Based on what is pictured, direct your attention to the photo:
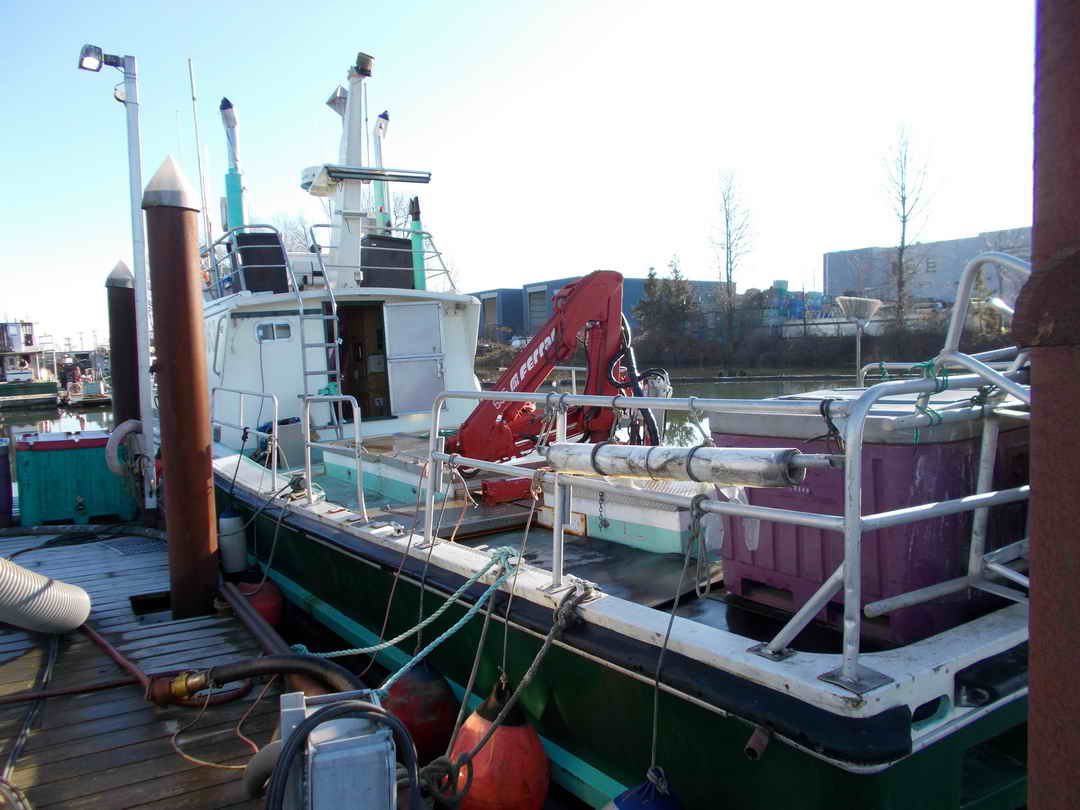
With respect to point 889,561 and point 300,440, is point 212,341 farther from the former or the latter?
point 889,561

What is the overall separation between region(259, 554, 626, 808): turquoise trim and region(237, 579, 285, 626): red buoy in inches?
7.8

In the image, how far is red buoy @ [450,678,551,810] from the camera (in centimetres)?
319

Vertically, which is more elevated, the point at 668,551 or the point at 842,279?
the point at 842,279

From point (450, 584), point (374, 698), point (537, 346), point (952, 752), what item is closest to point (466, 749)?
point (374, 698)

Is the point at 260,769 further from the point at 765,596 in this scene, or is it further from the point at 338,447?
the point at 338,447

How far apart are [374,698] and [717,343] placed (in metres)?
30.2

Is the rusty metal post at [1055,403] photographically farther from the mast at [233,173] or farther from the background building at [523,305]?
the background building at [523,305]

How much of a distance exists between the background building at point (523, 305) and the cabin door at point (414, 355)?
106ft

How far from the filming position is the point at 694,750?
9.22 feet

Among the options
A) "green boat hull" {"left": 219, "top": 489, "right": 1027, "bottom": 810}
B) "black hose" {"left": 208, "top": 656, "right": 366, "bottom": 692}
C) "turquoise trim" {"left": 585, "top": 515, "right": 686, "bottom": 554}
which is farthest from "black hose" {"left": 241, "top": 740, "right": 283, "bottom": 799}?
"turquoise trim" {"left": 585, "top": 515, "right": 686, "bottom": 554}

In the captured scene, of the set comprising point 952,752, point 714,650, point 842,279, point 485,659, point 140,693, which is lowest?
point 140,693

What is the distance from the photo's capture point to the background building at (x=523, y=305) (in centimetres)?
4656

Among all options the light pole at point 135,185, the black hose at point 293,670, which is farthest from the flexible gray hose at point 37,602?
the light pole at point 135,185

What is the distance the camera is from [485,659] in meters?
3.97
